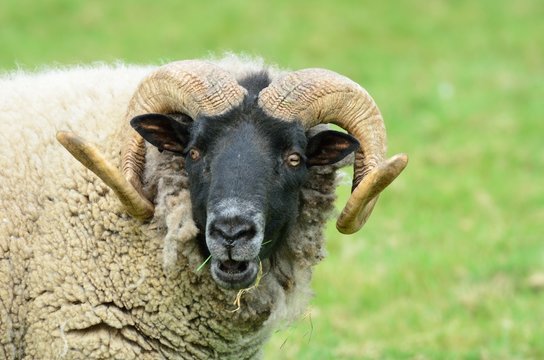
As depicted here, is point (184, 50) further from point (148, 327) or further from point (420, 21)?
point (148, 327)

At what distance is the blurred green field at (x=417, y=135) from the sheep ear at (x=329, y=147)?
154 cm

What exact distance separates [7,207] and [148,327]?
1.21m

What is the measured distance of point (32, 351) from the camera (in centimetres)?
661

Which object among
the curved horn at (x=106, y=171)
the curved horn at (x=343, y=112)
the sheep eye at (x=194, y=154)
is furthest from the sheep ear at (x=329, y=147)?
the curved horn at (x=106, y=171)

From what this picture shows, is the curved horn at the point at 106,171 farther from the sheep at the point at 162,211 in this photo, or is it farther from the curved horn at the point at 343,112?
the curved horn at the point at 343,112

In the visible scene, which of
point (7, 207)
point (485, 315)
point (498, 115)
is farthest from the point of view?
point (498, 115)

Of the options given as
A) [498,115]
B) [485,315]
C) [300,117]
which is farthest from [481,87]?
[300,117]

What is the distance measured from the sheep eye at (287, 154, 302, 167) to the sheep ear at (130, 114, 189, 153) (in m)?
0.72

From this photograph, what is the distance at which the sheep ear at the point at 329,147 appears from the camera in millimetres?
6816

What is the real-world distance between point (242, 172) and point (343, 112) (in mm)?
941

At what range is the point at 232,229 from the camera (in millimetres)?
6137

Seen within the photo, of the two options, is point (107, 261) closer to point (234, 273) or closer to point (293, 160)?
point (234, 273)

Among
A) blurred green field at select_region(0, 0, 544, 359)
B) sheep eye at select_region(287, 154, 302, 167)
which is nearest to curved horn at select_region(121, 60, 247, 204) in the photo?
sheep eye at select_region(287, 154, 302, 167)

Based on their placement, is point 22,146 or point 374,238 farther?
point 374,238
